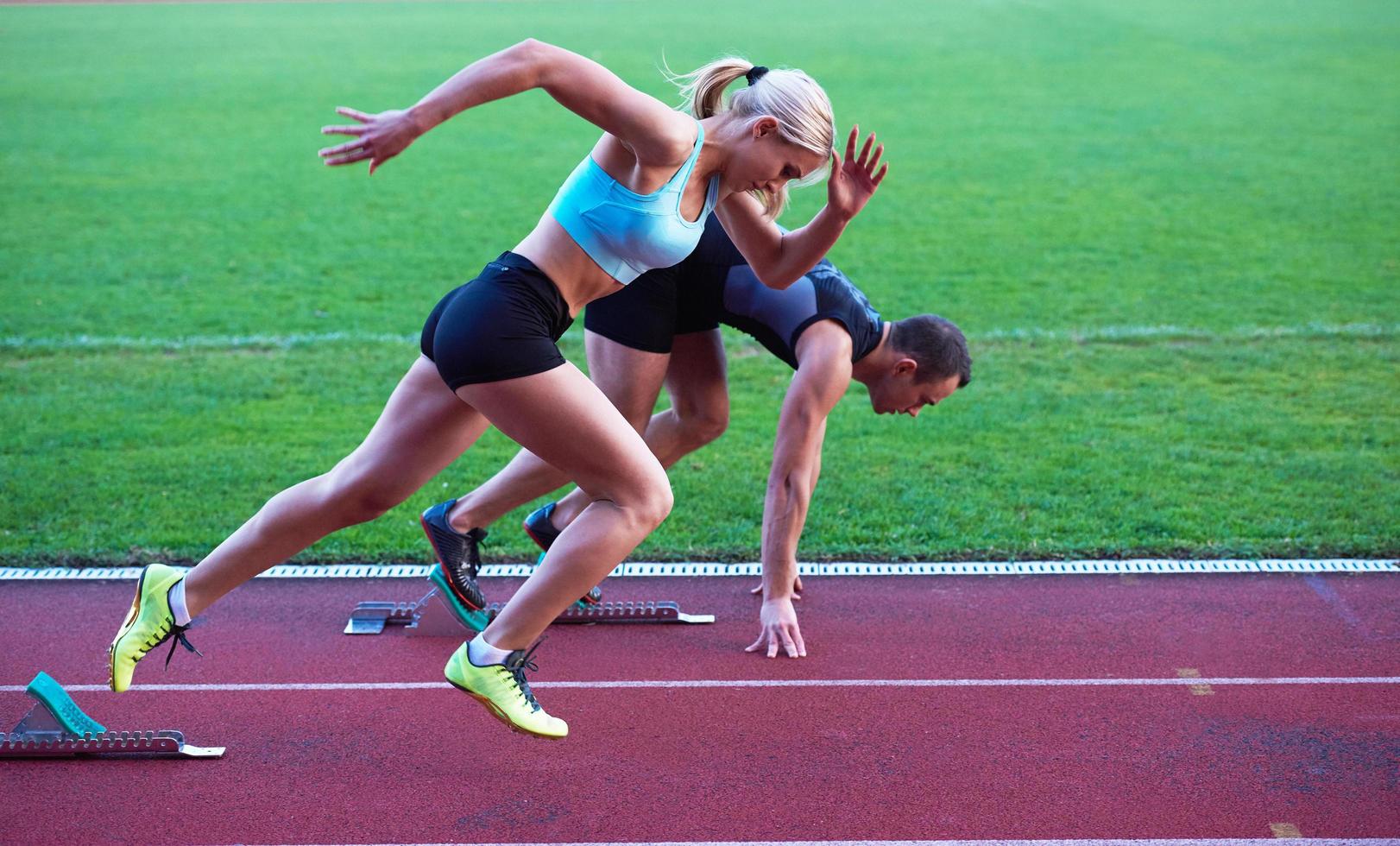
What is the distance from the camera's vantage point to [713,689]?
4.34m

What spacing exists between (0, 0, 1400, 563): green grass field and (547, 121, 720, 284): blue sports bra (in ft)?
7.82

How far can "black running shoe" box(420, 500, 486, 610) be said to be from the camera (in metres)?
4.62

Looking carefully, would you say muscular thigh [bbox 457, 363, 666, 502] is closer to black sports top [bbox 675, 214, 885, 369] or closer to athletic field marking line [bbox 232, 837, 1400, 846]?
athletic field marking line [bbox 232, 837, 1400, 846]

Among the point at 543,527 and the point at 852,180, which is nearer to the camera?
the point at 852,180

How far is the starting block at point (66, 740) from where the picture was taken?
3.83 metres

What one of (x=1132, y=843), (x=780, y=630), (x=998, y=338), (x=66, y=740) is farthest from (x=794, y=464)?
(x=998, y=338)

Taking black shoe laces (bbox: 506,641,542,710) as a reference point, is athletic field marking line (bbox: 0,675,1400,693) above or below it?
below

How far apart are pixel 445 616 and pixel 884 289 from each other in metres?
6.72

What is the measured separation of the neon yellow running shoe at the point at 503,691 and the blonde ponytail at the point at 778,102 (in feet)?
5.01

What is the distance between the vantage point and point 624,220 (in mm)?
3367

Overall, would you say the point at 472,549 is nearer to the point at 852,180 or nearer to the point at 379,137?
the point at 852,180

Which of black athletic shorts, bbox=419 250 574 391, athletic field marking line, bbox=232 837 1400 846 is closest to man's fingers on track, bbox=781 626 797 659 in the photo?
athletic field marking line, bbox=232 837 1400 846

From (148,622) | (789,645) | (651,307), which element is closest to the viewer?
(148,622)

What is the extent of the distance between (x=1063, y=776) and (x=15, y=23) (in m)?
32.5
